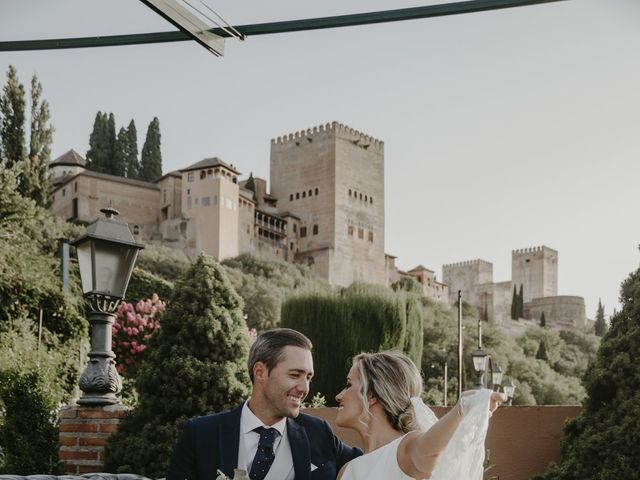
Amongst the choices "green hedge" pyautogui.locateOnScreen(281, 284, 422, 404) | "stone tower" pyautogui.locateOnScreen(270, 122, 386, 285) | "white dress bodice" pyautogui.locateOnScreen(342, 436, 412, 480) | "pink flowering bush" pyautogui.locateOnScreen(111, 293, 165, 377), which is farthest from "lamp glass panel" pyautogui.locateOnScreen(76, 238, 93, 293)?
"stone tower" pyautogui.locateOnScreen(270, 122, 386, 285)

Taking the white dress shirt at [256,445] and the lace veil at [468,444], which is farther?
the white dress shirt at [256,445]

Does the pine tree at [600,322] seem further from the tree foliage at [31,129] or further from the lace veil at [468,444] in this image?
the lace veil at [468,444]

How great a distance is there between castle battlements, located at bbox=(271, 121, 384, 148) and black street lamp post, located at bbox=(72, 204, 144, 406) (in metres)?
54.0

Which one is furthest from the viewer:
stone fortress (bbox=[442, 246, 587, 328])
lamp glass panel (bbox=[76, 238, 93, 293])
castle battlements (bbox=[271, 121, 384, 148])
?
stone fortress (bbox=[442, 246, 587, 328])

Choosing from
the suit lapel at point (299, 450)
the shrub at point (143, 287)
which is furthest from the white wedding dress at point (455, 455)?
the shrub at point (143, 287)

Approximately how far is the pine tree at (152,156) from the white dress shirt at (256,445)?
158ft

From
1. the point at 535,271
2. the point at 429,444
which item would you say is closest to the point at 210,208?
the point at 429,444

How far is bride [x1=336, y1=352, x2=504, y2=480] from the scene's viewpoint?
6.41ft

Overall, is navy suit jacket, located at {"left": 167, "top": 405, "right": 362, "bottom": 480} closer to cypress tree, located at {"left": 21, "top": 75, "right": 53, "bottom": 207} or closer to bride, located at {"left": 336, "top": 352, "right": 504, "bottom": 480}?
bride, located at {"left": 336, "top": 352, "right": 504, "bottom": 480}

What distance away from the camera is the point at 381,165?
60406 mm

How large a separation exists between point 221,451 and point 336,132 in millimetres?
56213

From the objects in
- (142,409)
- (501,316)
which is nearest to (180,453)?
(142,409)

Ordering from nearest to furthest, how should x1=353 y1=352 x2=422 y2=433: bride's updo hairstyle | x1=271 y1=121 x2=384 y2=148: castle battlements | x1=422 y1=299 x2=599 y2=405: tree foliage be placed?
x1=353 y1=352 x2=422 y2=433: bride's updo hairstyle, x1=422 y1=299 x2=599 y2=405: tree foliage, x1=271 y1=121 x2=384 y2=148: castle battlements

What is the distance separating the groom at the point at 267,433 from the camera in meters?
2.62
